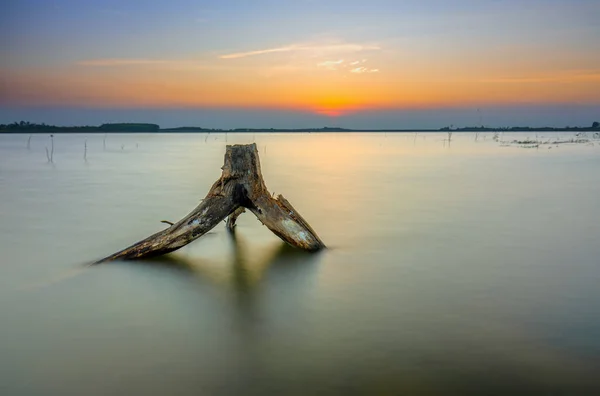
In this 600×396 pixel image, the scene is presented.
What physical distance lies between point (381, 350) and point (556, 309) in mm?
2596

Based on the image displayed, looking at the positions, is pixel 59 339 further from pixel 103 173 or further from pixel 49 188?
pixel 103 173

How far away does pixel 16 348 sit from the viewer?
490 cm

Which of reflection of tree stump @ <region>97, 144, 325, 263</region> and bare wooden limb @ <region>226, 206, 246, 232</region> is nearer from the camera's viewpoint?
reflection of tree stump @ <region>97, 144, 325, 263</region>

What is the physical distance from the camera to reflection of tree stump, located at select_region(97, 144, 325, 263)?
8.23 meters

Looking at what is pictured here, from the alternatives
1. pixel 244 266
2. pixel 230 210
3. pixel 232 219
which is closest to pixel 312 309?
pixel 244 266

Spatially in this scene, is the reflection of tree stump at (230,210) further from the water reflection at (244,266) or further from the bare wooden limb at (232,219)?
the bare wooden limb at (232,219)

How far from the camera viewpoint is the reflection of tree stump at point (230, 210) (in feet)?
27.0

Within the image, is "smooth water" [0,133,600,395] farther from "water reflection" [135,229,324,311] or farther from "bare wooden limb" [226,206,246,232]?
"bare wooden limb" [226,206,246,232]

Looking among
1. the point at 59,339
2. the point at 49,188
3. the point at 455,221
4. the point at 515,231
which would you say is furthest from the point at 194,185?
the point at 59,339

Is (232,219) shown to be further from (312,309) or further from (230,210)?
(312,309)

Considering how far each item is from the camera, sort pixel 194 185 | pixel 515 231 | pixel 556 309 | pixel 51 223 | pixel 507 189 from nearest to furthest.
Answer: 1. pixel 556 309
2. pixel 515 231
3. pixel 51 223
4. pixel 507 189
5. pixel 194 185

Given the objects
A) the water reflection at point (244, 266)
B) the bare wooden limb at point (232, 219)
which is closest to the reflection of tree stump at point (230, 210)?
the water reflection at point (244, 266)

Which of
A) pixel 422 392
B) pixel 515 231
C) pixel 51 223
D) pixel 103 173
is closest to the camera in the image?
pixel 422 392

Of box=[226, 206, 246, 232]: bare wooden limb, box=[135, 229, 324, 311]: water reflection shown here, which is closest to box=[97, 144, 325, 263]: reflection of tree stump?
box=[135, 229, 324, 311]: water reflection
